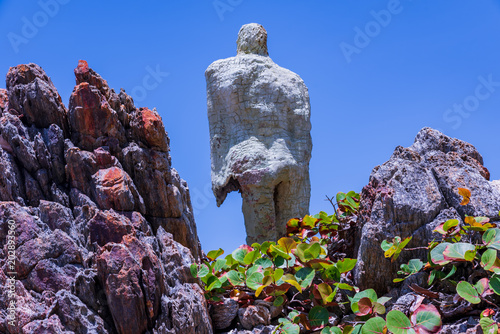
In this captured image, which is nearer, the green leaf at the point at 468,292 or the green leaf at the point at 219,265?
the green leaf at the point at 468,292

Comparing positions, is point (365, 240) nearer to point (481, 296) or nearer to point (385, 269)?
point (385, 269)

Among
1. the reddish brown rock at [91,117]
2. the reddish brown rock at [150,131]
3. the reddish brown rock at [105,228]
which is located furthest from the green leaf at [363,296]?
the reddish brown rock at [91,117]

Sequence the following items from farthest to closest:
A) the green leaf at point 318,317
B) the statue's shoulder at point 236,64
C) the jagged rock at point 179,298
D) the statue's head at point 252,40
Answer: the statue's head at point 252,40 < the statue's shoulder at point 236,64 < the green leaf at point 318,317 < the jagged rock at point 179,298

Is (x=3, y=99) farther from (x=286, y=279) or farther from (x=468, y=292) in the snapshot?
(x=468, y=292)

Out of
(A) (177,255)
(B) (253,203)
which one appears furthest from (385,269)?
(B) (253,203)

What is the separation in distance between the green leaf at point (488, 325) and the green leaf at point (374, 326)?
326 mm

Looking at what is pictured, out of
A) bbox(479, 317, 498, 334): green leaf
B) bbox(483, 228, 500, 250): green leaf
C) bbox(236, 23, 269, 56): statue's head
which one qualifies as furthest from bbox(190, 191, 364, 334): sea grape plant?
bbox(236, 23, 269, 56): statue's head

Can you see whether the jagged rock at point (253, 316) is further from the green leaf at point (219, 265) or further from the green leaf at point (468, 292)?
the green leaf at point (468, 292)

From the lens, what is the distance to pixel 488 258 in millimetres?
2031

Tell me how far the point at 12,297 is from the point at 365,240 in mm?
1376

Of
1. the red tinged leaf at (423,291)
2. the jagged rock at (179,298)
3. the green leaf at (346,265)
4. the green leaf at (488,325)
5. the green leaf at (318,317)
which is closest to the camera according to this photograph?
the green leaf at (488,325)

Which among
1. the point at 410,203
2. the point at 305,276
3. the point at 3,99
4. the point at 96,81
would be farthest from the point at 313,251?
the point at 3,99

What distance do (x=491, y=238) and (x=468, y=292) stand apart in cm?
26

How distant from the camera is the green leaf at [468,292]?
194 centimetres
